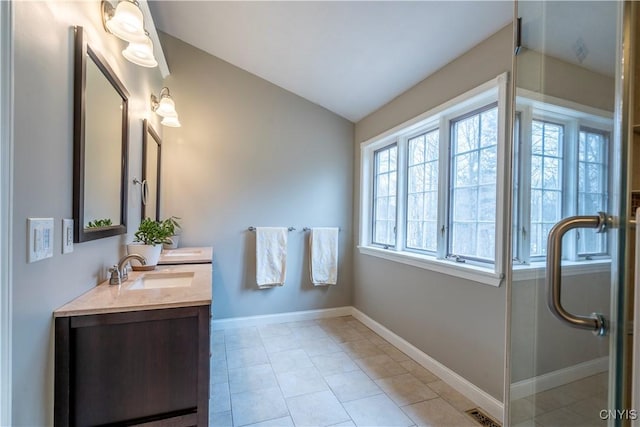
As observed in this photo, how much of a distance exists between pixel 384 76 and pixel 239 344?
2.72m

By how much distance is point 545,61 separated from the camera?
1.23m

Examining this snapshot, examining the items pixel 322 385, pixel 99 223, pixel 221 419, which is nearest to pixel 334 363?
pixel 322 385

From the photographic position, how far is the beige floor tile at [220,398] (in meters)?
1.79

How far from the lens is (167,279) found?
1.71 m

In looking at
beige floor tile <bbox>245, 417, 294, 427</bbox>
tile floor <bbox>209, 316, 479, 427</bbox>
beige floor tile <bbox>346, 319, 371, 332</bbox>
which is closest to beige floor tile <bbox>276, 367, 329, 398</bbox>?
tile floor <bbox>209, 316, 479, 427</bbox>

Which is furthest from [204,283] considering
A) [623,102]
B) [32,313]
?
[623,102]

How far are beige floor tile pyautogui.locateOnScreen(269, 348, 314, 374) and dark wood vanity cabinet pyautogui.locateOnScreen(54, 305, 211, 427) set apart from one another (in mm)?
1231

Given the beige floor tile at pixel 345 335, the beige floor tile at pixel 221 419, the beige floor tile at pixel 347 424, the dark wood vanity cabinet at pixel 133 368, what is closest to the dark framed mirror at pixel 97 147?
the dark wood vanity cabinet at pixel 133 368

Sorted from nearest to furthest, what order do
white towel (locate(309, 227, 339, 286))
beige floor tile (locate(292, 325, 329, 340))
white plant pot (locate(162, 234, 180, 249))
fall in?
white plant pot (locate(162, 234, 180, 249)) < beige floor tile (locate(292, 325, 329, 340)) < white towel (locate(309, 227, 339, 286))

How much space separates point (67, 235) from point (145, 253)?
2.30 ft

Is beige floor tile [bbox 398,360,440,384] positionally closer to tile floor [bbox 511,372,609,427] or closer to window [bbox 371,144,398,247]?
tile floor [bbox 511,372,609,427]

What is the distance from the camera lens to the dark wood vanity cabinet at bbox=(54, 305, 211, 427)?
99 centimetres

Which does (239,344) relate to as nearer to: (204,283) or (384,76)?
(204,283)

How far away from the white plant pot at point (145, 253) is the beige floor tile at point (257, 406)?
3.34 ft
